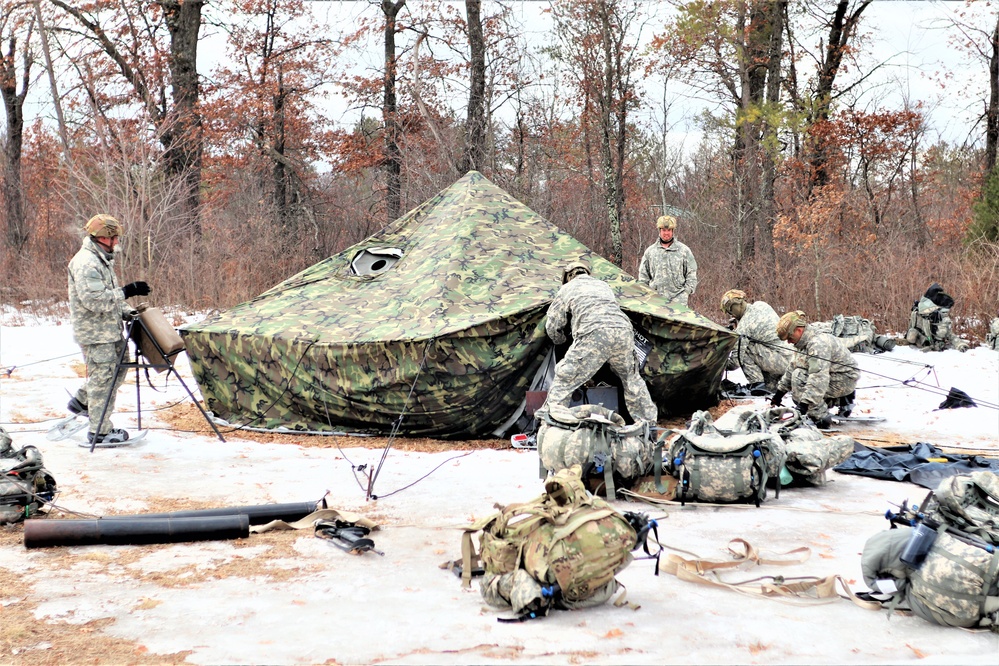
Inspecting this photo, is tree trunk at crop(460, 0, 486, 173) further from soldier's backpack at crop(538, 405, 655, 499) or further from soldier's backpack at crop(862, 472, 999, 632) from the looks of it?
soldier's backpack at crop(862, 472, 999, 632)

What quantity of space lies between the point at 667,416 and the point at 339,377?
312 cm

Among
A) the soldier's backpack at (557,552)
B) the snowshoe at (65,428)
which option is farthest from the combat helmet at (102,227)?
the soldier's backpack at (557,552)

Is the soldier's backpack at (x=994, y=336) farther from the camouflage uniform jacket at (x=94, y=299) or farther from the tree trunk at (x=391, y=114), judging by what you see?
the tree trunk at (x=391, y=114)

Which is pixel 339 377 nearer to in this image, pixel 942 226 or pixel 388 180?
pixel 388 180

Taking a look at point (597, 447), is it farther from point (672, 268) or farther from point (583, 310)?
point (672, 268)

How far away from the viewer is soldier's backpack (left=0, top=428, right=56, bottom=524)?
207 inches

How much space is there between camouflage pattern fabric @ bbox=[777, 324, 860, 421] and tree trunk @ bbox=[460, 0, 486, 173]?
410 inches

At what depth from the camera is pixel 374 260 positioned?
379 inches

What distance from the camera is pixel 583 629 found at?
3674mm

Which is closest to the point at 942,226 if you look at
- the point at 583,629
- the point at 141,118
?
the point at 141,118

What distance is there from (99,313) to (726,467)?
5054 mm

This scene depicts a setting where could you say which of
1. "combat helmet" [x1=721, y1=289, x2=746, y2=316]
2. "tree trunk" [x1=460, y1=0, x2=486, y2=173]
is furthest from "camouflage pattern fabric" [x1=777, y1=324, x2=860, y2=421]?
"tree trunk" [x1=460, y1=0, x2=486, y2=173]

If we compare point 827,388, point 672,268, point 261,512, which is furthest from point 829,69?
point 261,512

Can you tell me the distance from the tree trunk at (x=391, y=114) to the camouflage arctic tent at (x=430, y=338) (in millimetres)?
11268
